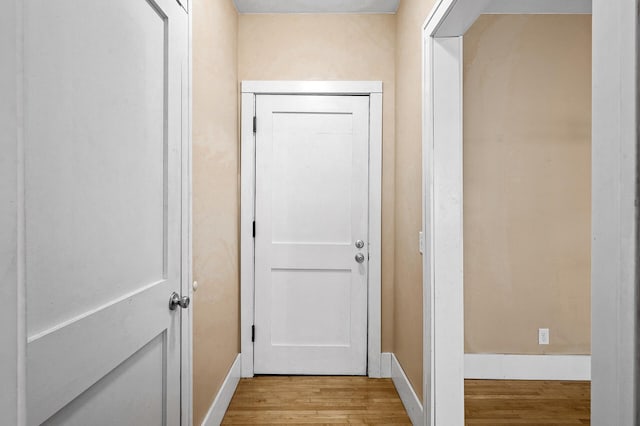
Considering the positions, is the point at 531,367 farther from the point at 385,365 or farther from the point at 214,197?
the point at 214,197

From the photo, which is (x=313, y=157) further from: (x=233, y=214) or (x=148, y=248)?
(x=148, y=248)

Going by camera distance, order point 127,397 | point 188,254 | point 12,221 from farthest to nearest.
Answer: point 188,254 < point 127,397 < point 12,221

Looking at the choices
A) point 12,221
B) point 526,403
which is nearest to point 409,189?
point 526,403

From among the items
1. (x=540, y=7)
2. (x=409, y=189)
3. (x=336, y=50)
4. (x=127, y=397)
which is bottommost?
(x=127, y=397)

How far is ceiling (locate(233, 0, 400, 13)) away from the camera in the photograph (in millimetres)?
2662

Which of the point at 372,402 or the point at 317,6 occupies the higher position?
the point at 317,6

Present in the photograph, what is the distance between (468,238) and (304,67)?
1.64 meters

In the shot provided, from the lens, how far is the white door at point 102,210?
81 cm

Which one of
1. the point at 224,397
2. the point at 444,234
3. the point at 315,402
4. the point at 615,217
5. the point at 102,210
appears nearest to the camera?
the point at 615,217

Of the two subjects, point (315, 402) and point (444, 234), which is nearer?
point (444, 234)

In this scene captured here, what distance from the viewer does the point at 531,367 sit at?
109 inches

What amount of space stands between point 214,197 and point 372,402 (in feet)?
5.08

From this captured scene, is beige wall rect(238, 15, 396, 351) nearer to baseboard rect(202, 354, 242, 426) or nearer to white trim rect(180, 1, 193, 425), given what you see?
white trim rect(180, 1, 193, 425)

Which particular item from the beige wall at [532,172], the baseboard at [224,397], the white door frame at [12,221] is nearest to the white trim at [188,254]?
the baseboard at [224,397]
